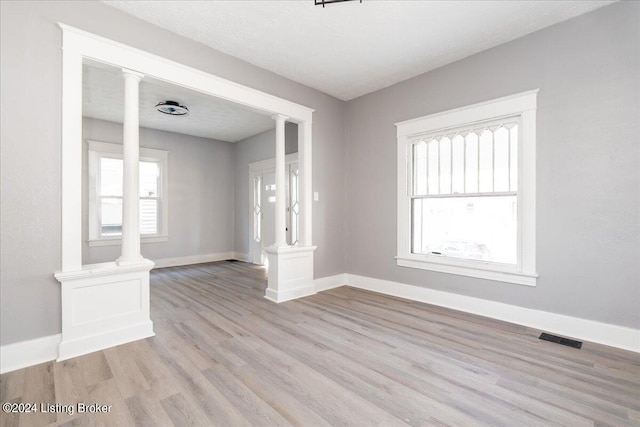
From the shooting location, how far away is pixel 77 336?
2.38m

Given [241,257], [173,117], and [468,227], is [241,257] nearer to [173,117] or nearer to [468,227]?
[173,117]

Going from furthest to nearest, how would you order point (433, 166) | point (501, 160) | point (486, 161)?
point (433, 166), point (486, 161), point (501, 160)

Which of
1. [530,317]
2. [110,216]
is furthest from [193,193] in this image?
[530,317]

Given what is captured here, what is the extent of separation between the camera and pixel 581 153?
2717 mm

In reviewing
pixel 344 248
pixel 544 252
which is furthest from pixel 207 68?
pixel 544 252

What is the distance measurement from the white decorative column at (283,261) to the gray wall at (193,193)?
140 inches

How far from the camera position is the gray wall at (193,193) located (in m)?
6.16

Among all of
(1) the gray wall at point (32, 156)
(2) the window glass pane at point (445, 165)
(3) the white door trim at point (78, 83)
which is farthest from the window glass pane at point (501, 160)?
(1) the gray wall at point (32, 156)

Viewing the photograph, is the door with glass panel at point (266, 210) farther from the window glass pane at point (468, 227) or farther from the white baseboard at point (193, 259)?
the window glass pane at point (468, 227)

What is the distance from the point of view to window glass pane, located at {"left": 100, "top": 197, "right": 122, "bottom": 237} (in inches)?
219

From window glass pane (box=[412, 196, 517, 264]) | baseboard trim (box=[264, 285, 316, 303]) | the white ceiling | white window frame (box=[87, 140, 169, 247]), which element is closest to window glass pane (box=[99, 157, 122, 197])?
white window frame (box=[87, 140, 169, 247])

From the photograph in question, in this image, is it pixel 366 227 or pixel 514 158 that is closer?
pixel 514 158

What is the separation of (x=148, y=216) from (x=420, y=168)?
5.58 metres

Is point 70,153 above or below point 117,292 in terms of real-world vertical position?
above
